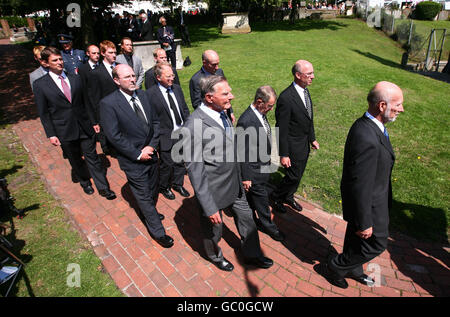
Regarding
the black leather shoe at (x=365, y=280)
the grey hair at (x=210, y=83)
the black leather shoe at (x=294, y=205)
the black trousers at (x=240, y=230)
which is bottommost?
the black leather shoe at (x=365, y=280)

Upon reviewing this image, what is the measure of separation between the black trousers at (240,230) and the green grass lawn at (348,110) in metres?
1.86

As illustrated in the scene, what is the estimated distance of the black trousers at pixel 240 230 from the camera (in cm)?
300

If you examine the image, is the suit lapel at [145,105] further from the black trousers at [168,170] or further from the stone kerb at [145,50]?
the stone kerb at [145,50]

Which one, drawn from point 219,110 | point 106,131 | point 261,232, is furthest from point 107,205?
point 219,110

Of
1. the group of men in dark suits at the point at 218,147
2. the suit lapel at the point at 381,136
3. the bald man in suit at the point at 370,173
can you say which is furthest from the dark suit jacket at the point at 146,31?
the suit lapel at the point at 381,136

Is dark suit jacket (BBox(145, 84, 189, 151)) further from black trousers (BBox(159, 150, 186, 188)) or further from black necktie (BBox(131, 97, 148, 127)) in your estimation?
black necktie (BBox(131, 97, 148, 127))

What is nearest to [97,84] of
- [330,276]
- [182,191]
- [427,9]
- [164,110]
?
[164,110]

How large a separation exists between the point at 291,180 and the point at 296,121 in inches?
36.2

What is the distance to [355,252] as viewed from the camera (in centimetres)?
276

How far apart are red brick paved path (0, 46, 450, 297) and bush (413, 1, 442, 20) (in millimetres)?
44106

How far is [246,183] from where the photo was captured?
320 centimetres

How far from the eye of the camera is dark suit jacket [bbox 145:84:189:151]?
159 inches

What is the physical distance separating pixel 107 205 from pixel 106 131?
182 centimetres

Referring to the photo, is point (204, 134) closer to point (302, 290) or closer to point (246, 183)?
point (246, 183)
